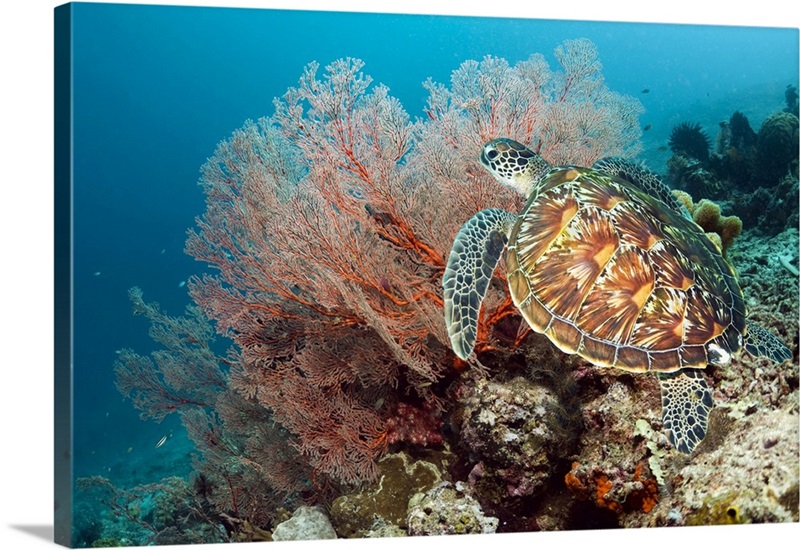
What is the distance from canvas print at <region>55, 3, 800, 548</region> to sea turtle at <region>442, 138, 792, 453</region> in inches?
0.5

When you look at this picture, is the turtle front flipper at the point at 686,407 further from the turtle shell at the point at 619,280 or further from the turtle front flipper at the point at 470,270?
the turtle front flipper at the point at 470,270

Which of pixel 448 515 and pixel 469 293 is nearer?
pixel 469 293

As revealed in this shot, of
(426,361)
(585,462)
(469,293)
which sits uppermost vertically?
(469,293)

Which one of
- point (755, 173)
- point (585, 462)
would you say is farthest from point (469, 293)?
point (755, 173)

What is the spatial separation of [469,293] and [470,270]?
12 centimetres

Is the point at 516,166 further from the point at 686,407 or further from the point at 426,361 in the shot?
the point at 686,407

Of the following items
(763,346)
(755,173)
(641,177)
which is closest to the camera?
(763,346)

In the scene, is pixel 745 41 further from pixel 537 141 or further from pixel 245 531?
pixel 245 531

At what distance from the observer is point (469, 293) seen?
2818mm

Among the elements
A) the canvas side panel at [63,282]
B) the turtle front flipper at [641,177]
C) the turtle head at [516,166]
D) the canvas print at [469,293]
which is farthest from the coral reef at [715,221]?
the canvas side panel at [63,282]

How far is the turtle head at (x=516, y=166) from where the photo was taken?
10.2ft

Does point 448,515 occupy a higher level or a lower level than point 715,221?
lower

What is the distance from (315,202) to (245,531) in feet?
5.88

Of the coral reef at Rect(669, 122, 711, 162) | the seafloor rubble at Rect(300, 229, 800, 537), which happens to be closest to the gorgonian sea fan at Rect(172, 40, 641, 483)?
the seafloor rubble at Rect(300, 229, 800, 537)
